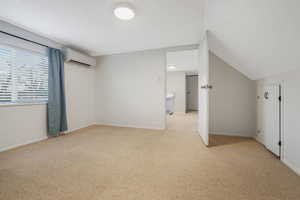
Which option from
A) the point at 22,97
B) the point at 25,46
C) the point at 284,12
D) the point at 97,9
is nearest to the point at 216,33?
the point at 284,12

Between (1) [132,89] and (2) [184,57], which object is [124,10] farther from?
(2) [184,57]

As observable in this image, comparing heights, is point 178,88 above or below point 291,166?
above

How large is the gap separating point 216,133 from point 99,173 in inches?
118

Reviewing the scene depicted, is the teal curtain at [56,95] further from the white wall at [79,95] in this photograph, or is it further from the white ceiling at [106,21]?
the white ceiling at [106,21]

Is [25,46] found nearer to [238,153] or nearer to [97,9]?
[97,9]

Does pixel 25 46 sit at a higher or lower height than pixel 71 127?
higher

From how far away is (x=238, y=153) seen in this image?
7.01 ft

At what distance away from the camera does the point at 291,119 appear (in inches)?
67.7

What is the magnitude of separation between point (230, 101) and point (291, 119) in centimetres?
143

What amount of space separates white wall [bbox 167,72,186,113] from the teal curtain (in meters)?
5.08

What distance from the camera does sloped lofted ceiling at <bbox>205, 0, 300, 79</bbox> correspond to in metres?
1.21

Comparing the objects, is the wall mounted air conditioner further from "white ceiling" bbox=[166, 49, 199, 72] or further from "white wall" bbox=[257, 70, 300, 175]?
"white wall" bbox=[257, 70, 300, 175]

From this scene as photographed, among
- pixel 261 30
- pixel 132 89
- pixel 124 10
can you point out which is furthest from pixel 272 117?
pixel 132 89

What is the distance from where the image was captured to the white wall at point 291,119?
161 cm
